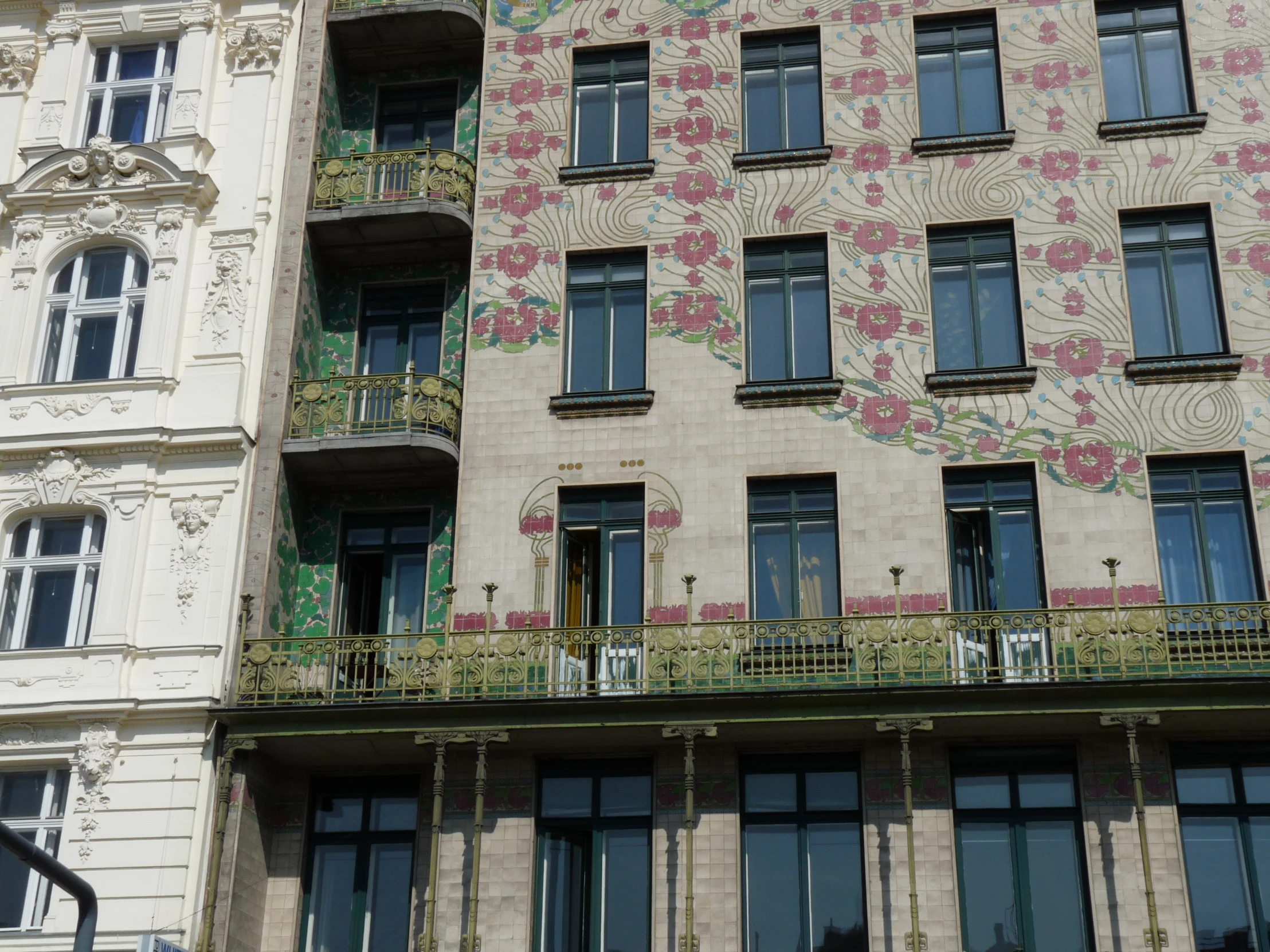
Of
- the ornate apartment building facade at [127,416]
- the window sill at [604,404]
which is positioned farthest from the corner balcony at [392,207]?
the window sill at [604,404]

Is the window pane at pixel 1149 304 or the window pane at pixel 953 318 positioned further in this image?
the window pane at pixel 953 318

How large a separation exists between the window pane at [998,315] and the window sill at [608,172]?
5.17 m

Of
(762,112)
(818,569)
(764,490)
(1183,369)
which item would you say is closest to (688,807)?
(818,569)

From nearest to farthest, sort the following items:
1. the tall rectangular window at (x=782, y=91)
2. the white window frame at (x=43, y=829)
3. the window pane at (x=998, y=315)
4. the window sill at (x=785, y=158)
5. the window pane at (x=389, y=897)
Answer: the white window frame at (x=43, y=829), the window pane at (x=389, y=897), the window pane at (x=998, y=315), the window sill at (x=785, y=158), the tall rectangular window at (x=782, y=91)

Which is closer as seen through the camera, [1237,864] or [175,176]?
[1237,864]

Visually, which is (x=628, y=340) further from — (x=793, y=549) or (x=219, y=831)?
(x=219, y=831)

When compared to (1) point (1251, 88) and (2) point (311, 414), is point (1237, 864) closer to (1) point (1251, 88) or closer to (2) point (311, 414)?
(1) point (1251, 88)

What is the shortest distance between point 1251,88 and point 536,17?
10873 mm

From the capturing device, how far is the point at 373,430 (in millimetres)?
23281

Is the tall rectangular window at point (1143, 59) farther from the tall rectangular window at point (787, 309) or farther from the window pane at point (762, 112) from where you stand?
the tall rectangular window at point (787, 309)

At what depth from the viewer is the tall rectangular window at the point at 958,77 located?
2420 centimetres

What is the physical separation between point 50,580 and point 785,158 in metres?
12.1

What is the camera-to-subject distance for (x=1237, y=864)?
63.6 feet

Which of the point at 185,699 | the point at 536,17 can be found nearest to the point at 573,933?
the point at 185,699
